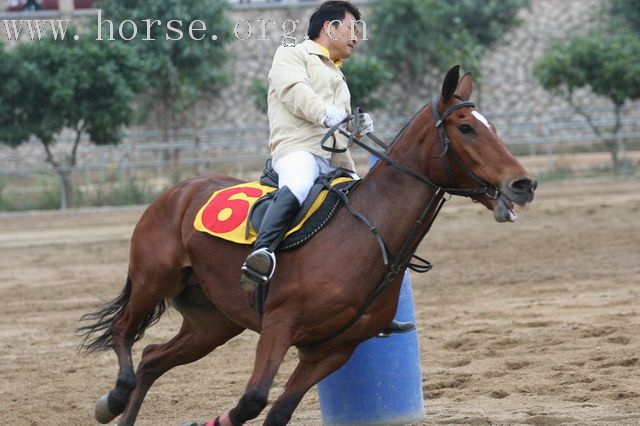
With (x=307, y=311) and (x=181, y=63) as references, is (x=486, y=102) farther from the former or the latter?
(x=307, y=311)

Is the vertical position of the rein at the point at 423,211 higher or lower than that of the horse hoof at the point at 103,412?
higher

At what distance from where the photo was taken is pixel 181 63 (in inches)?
1219

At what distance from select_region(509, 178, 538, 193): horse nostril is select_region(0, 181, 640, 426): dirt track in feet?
5.94

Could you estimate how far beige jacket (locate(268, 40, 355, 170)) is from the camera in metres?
6.05

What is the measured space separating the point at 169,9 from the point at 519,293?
1987cm

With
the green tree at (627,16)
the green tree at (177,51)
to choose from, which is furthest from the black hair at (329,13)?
the green tree at (627,16)

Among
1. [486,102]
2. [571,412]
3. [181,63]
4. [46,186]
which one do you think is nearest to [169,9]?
[181,63]

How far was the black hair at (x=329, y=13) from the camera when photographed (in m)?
6.20

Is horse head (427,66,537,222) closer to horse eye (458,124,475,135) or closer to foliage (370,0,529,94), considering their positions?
horse eye (458,124,475,135)

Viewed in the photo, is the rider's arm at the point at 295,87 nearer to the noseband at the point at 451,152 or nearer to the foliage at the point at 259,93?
the noseband at the point at 451,152

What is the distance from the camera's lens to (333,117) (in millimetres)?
5762

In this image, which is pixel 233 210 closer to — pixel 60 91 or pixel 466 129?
pixel 466 129

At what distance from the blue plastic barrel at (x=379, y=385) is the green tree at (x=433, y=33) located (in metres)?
25.5

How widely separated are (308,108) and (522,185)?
1.37 meters
